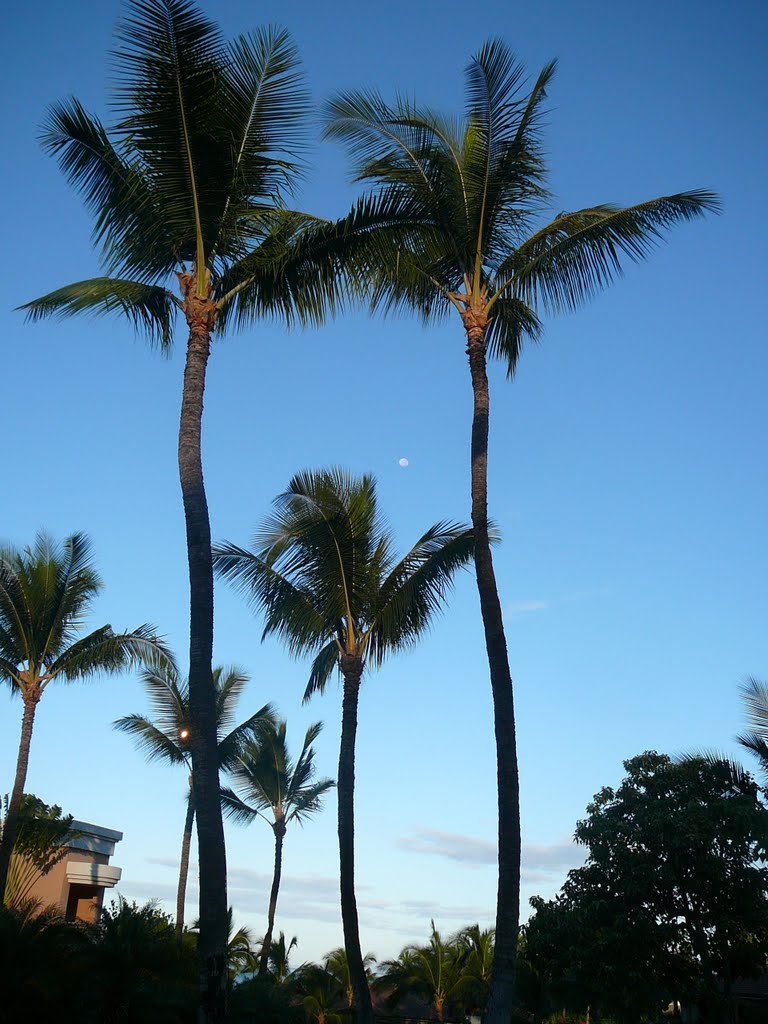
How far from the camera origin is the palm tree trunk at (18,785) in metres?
20.7

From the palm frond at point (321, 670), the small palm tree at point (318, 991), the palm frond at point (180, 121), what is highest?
the palm frond at point (180, 121)

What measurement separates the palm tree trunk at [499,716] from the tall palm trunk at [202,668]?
11.9ft

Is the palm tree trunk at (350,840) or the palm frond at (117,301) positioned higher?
the palm frond at (117,301)

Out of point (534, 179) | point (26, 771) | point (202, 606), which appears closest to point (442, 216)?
point (534, 179)

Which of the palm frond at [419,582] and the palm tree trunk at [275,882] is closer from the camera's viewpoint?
the palm frond at [419,582]

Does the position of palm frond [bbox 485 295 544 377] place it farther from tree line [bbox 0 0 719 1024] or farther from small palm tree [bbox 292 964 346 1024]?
small palm tree [bbox 292 964 346 1024]

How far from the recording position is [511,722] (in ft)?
41.1

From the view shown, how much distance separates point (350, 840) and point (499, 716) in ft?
25.0

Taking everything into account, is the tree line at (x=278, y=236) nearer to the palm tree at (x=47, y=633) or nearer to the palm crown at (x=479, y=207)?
the palm crown at (x=479, y=207)

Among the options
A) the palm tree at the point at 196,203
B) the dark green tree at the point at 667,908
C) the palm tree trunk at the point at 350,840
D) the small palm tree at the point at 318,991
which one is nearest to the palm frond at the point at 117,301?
the palm tree at the point at 196,203

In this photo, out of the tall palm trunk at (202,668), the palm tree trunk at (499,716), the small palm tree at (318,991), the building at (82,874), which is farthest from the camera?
the small palm tree at (318,991)

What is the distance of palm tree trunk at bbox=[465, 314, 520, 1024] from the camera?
11359 mm

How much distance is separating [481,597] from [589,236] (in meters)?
5.62

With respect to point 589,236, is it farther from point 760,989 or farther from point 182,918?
point 760,989
